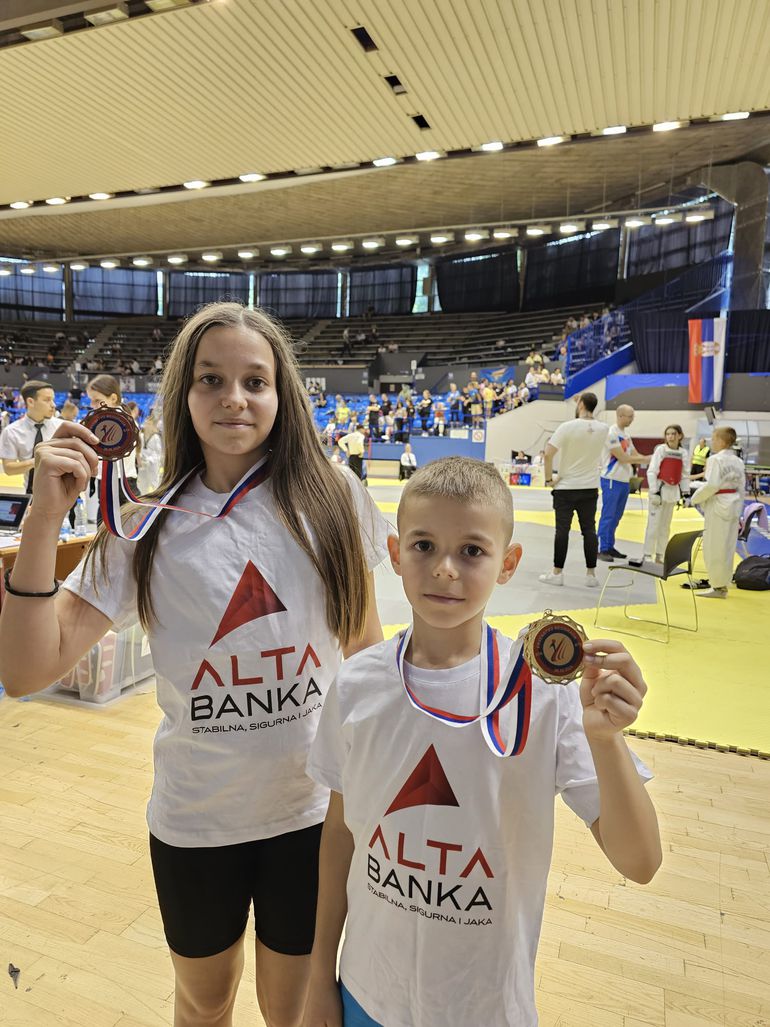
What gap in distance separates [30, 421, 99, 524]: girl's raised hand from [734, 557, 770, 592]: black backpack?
7127mm

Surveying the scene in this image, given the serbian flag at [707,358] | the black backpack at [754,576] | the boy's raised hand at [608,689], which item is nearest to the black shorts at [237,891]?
the boy's raised hand at [608,689]

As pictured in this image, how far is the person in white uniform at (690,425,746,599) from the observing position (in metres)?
6.30

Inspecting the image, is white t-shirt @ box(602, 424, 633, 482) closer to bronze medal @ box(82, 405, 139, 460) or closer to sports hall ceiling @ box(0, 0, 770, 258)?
sports hall ceiling @ box(0, 0, 770, 258)

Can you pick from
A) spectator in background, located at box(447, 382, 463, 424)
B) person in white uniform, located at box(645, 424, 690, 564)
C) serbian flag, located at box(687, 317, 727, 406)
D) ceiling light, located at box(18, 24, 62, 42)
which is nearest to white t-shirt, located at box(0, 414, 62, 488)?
ceiling light, located at box(18, 24, 62, 42)

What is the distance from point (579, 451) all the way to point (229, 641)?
18.3 feet

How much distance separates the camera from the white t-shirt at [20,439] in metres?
5.34

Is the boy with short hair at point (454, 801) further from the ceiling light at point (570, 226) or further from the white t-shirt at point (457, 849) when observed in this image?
the ceiling light at point (570, 226)

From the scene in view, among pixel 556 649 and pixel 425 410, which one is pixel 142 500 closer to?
pixel 556 649

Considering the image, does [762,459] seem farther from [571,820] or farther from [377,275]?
[377,275]

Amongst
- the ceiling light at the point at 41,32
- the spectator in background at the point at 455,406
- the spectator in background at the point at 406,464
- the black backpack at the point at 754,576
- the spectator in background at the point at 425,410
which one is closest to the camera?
the ceiling light at the point at 41,32

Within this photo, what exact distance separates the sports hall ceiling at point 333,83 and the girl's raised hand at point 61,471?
277 inches

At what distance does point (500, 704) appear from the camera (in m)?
0.89

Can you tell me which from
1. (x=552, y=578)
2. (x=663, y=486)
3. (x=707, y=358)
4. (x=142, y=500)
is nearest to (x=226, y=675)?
(x=142, y=500)

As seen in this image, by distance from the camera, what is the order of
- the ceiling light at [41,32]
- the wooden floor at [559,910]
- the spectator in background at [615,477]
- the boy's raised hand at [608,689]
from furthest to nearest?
the spectator in background at [615,477], the ceiling light at [41,32], the wooden floor at [559,910], the boy's raised hand at [608,689]
